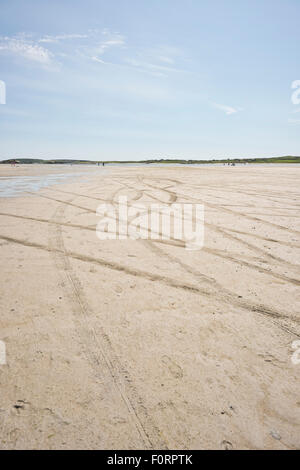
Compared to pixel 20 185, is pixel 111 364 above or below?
below

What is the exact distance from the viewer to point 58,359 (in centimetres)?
184

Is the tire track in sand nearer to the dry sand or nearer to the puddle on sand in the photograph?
the dry sand

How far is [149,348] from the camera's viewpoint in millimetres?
1960

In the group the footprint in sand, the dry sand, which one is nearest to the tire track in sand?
the dry sand

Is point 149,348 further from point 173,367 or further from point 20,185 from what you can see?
point 20,185

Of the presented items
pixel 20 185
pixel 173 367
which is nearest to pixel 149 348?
pixel 173 367

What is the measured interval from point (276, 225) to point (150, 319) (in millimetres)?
4338

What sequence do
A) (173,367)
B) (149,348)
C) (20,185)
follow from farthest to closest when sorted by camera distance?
(20,185) < (149,348) < (173,367)

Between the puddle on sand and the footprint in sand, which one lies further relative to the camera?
the puddle on sand

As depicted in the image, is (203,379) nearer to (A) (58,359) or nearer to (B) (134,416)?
(B) (134,416)

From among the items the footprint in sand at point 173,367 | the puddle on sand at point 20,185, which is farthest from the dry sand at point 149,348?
the puddle on sand at point 20,185

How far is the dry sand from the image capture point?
1.40 meters
